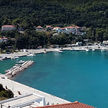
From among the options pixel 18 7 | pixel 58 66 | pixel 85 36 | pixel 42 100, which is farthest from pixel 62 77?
pixel 18 7

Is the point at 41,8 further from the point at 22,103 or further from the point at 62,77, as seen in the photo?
the point at 22,103

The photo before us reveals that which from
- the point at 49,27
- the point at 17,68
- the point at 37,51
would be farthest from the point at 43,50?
the point at 17,68

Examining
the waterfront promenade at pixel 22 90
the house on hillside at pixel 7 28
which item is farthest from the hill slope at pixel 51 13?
the waterfront promenade at pixel 22 90

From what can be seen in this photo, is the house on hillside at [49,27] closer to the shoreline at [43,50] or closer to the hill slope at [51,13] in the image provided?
the hill slope at [51,13]

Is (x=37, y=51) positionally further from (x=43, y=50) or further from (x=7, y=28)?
(x=7, y=28)

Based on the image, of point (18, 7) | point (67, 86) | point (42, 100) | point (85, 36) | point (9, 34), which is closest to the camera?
point (42, 100)

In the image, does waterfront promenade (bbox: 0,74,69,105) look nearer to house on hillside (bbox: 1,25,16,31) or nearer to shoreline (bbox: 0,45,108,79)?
shoreline (bbox: 0,45,108,79)
